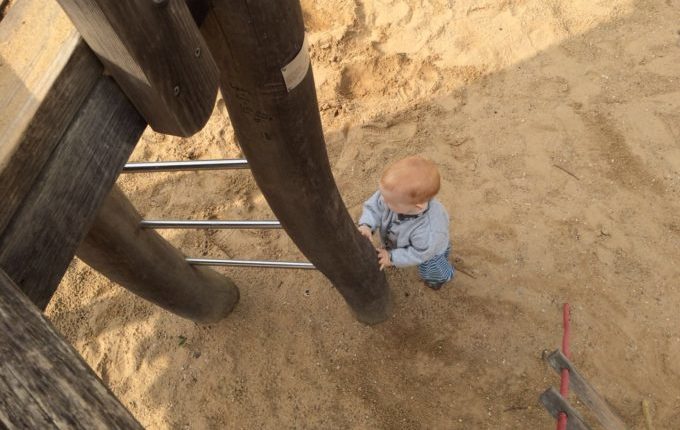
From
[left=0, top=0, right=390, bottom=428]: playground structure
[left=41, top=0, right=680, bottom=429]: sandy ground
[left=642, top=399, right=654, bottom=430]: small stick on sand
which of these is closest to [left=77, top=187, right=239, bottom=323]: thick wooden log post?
[left=41, top=0, right=680, bottom=429]: sandy ground

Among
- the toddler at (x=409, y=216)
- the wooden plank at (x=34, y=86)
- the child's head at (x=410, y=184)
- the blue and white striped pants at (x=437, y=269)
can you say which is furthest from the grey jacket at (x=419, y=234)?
the wooden plank at (x=34, y=86)

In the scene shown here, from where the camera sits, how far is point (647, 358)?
7.14 feet

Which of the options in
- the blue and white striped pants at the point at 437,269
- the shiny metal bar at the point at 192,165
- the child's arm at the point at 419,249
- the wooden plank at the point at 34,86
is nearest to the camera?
the wooden plank at the point at 34,86

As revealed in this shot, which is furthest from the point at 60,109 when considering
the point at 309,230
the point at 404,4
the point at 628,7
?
the point at 628,7

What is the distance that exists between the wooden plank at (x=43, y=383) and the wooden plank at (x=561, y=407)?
Answer: 1.13 metres

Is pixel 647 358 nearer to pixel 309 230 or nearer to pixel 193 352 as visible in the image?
pixel 309 230

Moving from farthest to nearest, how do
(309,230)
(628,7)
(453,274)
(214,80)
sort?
(628,7), (453,274), (309,230), (214,80)

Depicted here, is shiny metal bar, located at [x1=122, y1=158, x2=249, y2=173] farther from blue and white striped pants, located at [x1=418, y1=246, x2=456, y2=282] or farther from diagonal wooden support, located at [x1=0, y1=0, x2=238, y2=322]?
blue and white striped pants, located at [x1=418, y1=246, x2=456, y2=282]

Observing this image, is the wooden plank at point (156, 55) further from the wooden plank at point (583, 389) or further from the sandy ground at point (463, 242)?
the sandy ground at point (463, 242)

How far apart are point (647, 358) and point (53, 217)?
7.68 ft

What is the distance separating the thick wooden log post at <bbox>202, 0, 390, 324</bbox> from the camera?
0.83m

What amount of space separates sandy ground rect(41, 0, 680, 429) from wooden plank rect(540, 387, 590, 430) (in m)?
0.90

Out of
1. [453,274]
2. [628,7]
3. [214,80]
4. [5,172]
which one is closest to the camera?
[5,172]

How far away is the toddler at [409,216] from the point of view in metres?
1.67
